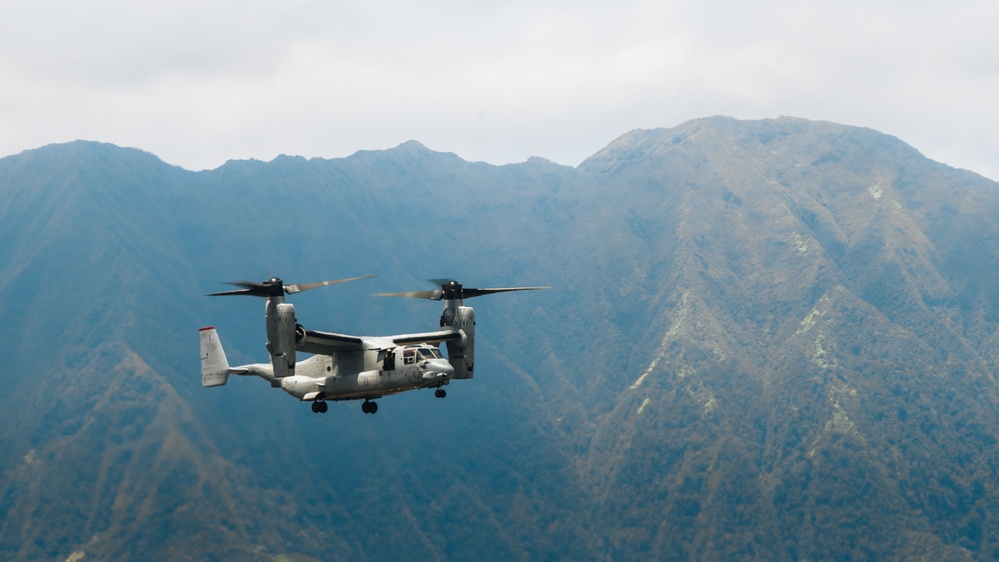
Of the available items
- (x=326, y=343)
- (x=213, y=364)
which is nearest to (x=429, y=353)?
(x=326, y=343)

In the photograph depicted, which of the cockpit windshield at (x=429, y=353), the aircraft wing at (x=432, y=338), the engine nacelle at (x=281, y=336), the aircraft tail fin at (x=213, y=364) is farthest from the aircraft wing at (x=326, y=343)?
the aircraft tail fin at (x=213, y=364)

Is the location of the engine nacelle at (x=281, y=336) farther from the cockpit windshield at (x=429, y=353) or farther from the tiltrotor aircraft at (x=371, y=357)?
the cockpit windshield at (x=429, y=353)

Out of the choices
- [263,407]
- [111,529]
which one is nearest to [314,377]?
[263,407]

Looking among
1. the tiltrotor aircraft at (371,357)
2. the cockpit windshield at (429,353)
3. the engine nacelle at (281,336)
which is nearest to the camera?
the engine nacelle at (281,336)

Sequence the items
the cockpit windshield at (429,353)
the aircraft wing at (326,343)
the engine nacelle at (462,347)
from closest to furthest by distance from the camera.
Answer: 1. the aircraft wing at (326,343)
2. the cockpit windshield at (429,353)
3. the engine nacelle at (462,347)

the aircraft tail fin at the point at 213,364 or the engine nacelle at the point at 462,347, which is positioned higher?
the engine nacelle at the point at 462,347

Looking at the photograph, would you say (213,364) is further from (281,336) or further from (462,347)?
(281,336)

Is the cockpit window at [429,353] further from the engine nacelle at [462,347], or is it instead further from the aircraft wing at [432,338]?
the engine nacelle at [462,347]

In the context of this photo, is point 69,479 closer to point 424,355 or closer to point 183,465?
point 183,465

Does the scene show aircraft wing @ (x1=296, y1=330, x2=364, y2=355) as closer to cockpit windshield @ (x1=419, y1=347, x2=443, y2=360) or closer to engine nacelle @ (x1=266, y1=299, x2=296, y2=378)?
engine nacelle @ (x1=266, y1=299, x2=296, y2=378)

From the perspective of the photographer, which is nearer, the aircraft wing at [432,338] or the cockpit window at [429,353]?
the cockpit window at [429,353]
